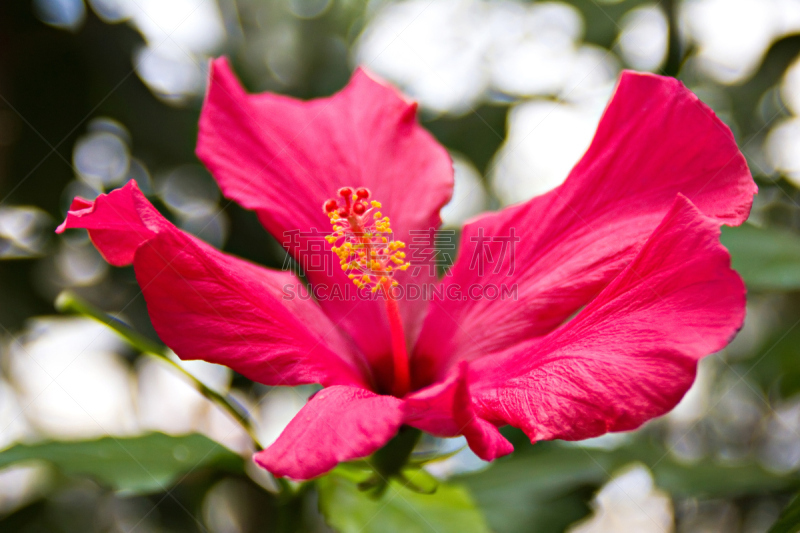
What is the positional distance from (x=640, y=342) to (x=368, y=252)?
1.74 ft

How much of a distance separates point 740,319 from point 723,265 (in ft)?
0.23

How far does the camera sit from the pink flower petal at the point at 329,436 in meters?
0.75

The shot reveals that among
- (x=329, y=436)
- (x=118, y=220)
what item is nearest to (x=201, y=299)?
(x=118, y=220)

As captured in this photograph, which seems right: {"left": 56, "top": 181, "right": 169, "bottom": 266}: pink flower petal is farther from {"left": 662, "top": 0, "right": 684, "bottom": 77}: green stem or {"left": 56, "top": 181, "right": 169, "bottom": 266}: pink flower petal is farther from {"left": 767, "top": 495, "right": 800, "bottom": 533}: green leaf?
{"left": 662, "top": 0, "right": 684, "bottom": 77}: green stem

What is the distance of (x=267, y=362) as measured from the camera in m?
0.97

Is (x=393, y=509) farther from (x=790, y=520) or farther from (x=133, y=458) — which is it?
(x=790, y=520)

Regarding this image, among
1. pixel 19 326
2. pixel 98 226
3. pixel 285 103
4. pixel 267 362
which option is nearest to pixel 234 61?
pixel 285 103

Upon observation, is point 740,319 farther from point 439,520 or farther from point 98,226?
point 98,226

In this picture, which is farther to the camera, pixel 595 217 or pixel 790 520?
pixel 595 217

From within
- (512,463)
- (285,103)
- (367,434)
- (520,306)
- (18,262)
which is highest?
(285,103)

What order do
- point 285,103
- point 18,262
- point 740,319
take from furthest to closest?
point 18,262 < point 285,103 < point 740,319

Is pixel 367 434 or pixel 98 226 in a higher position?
pixel 98 226

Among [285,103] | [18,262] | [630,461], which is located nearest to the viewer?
[285,103]

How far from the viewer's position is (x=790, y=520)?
90 cm
